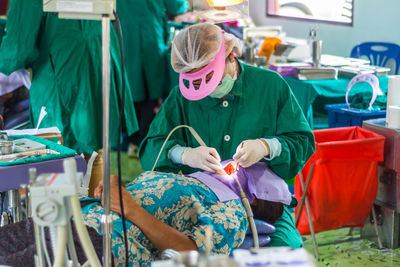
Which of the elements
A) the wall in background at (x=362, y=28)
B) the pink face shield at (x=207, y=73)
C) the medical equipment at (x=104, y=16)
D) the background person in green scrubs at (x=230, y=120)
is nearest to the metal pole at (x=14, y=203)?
the background person in green scrubs at (x=230, y=120)

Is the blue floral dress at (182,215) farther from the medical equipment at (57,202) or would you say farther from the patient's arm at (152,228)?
the medical equipment at (57,202)

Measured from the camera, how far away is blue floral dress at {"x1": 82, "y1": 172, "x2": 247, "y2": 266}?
159 cm

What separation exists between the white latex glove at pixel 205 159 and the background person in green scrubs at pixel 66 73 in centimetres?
138

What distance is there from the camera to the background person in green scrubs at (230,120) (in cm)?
195

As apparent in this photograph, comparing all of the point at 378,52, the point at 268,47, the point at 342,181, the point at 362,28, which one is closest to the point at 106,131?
the point at 342,181

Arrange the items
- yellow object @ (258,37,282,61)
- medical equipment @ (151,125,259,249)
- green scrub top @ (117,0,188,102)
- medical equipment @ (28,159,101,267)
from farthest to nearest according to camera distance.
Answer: green scrub top @ (117,0,188,102), yellow object @ (258,37,282,61), medical equipment @ (151,125,259,249), medical equipment @ (28,159,101,267)

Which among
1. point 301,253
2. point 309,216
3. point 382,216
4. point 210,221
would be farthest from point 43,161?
point 382,216

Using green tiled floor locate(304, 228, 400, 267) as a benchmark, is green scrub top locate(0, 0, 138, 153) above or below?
above

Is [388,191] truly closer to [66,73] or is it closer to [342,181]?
[342,181]

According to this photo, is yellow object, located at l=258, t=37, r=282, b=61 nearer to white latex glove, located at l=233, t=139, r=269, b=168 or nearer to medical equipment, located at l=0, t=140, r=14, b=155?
white latex glove, located at l=233, t=139, r=269, b=168

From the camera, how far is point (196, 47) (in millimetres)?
1952

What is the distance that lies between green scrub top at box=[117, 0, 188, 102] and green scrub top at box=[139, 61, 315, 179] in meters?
2.52

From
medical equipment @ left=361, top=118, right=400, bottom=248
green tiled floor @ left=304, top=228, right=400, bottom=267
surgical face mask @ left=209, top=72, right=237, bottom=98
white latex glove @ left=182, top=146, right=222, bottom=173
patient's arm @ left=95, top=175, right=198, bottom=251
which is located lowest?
green tiled floor @ left=304, top=228, right=400, bottom=267

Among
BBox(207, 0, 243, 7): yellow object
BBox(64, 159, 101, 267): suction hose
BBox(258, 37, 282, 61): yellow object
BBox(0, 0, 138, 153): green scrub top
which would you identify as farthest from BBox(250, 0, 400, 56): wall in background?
BBox(64, 159, 101, 267): suction hose
